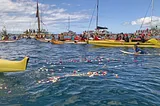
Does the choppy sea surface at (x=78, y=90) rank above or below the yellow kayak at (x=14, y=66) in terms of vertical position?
below

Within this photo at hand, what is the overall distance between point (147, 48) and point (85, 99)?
28315 mm

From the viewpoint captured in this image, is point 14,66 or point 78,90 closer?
point 78,90

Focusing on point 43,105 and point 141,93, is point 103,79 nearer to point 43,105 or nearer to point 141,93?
point 141,93

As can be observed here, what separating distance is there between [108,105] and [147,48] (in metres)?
28.6

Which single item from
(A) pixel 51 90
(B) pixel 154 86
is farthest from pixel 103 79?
(A) pixel 51 90

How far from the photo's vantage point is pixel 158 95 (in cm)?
1021

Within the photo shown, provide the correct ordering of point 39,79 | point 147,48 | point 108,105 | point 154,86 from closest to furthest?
point 108,105, point 154,86, point 39,79, point 147,48

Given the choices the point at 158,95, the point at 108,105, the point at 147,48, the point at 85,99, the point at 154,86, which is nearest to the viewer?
the point at 108,105

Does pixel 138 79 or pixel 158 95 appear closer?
pixel 158 95

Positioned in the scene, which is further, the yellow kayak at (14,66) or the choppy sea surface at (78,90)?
the yellow kayak at (14,66)

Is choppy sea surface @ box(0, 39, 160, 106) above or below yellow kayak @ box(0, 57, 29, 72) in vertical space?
below

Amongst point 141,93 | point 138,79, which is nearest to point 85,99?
point 141,93

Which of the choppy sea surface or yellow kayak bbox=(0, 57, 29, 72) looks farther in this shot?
yellow kayak bbox=(0, 57, 29, 72)

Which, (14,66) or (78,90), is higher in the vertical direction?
(14,66)
